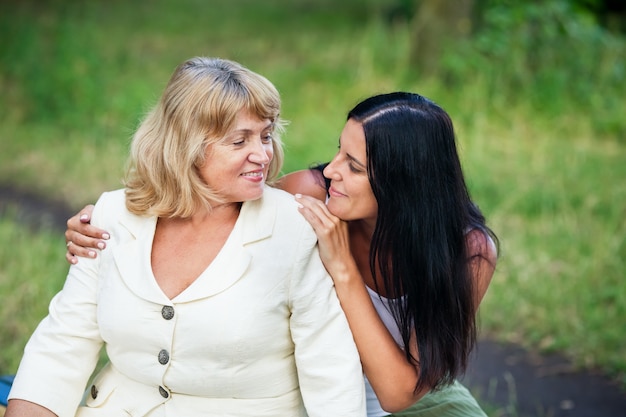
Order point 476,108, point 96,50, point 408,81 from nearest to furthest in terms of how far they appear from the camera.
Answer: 1. point 476,108
2. point 408,81
3. point 96,50

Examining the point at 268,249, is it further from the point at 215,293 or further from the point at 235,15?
the point at 235,15

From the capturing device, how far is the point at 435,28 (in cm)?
949

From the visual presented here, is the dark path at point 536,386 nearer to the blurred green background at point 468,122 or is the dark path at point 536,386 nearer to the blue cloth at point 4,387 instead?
the blurred green background at point 468,122

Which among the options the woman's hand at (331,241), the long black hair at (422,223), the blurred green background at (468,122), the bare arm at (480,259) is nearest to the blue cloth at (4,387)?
the woman's hand at (331,241)

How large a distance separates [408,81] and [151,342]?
268 inches

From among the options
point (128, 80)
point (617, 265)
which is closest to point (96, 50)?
point (128, 80)

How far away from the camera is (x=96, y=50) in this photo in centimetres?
1037

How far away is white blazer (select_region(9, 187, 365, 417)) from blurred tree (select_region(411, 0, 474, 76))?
6.89 metres

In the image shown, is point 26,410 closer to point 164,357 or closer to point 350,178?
point 164,357

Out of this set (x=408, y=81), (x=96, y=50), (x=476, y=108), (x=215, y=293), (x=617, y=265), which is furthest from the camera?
(x=96, y=50)

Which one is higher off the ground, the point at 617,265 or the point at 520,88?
the point at 520,88

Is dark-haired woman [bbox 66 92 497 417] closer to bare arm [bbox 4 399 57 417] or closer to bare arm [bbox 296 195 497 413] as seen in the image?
bare arm [bbox 296 195 497 413]

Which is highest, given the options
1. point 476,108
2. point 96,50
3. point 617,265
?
point 96,50

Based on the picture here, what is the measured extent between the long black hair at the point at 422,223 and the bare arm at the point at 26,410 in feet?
3.48
